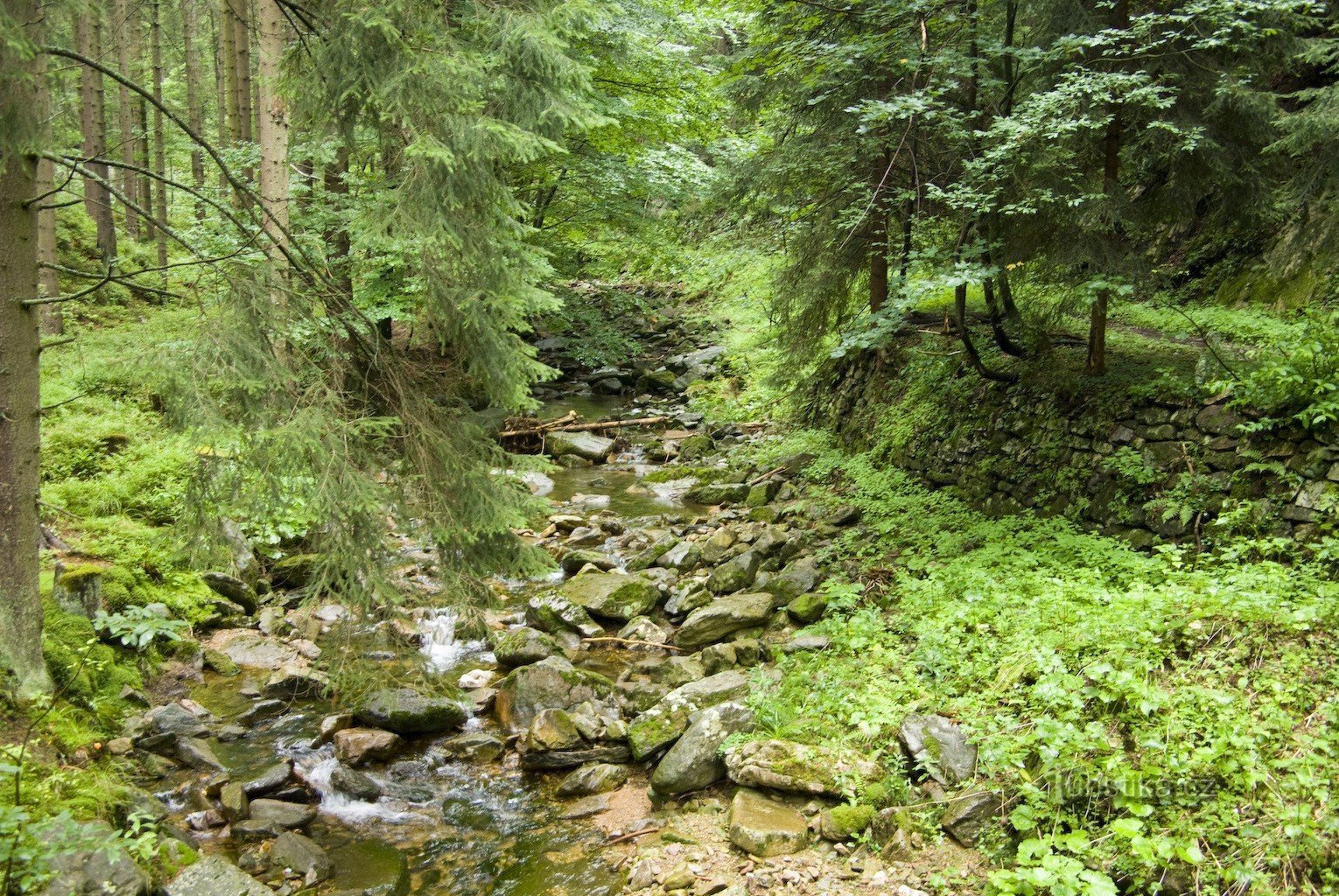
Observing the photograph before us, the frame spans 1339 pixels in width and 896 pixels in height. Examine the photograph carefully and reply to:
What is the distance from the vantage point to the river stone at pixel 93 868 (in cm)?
378

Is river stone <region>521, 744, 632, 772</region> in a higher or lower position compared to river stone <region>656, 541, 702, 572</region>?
lower

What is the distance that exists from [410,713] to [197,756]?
1.76m

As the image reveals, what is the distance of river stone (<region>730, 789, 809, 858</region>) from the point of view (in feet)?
17.3

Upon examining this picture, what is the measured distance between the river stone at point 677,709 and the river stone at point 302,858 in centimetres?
257

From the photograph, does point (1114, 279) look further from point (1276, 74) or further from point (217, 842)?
point (217, 842)

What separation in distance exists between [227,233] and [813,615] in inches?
398

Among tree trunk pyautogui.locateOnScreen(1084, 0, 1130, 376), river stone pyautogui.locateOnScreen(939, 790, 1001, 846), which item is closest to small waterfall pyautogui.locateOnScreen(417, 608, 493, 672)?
river stone pyautogui.locateOnScreen(939, 790, 1001, 846)

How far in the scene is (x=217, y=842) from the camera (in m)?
5.70

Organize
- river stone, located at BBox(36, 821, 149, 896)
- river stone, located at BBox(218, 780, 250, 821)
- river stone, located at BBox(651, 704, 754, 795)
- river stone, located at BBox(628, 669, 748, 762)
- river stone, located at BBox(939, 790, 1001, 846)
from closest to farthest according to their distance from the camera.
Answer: river stone, located at BBox(36, 821, 149, 896) < river stone, located at BBox(939, 790, 1001, 846) < river stone, located at BBox(218, 780, 250, 821) < river stone, located at BBox(651, 704, 754, 795) < river stone, located at BBox(628, 669, 748, 762)

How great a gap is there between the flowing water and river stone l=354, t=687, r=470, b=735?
164mm

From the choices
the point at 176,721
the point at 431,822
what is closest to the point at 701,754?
the point at 431,822

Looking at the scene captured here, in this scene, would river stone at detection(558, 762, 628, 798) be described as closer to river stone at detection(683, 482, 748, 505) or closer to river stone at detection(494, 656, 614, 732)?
river stone at detection(494, 656, 614, 732)

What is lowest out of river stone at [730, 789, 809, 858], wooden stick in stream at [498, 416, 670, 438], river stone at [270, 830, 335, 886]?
river stone at [270, 830, 335, 886]

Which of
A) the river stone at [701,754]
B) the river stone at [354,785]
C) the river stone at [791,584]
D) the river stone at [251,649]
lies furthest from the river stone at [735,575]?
the river stone at [251,649]
